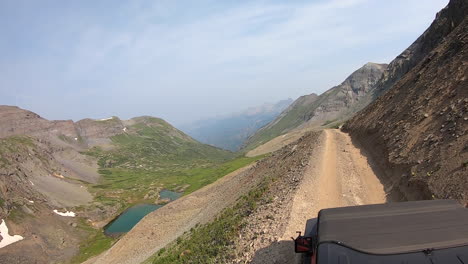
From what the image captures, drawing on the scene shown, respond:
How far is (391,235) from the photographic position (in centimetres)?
1045

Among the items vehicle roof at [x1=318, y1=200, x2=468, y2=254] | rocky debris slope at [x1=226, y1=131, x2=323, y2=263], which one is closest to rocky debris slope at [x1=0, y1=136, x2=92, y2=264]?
rocky debris slope at [x1=226, y1=131, x2=323, y2=263]

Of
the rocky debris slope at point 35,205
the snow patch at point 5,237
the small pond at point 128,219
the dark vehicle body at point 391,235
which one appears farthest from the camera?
the small pond at point 128,219

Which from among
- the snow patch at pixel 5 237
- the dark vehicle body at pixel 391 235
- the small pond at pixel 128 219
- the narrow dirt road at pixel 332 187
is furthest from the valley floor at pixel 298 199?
the small pond at pixel 128 219

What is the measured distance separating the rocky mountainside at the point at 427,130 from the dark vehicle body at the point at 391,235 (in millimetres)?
7981

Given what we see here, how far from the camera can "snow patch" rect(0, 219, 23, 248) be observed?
77.8 meters

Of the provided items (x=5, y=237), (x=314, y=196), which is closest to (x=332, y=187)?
(x=314, y=196)

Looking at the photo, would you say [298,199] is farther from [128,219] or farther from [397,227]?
[128,219]

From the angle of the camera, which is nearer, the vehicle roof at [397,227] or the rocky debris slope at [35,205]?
the vehicle roof at [397,227]

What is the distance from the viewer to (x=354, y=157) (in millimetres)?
34812

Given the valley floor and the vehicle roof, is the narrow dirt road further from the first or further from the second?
the vehicle roof

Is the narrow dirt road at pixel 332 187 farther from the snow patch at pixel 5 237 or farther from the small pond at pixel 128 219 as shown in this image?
the small pond at pixel 128 219

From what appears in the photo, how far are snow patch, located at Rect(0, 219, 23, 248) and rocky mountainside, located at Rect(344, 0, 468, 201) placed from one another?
276ft

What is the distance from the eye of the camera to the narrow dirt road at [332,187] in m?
20.9

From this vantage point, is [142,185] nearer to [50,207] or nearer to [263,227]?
[50,207]
